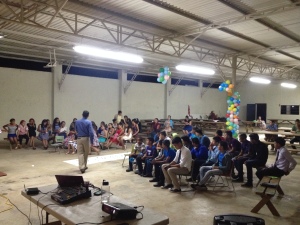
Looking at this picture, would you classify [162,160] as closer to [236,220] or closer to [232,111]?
[236,220]

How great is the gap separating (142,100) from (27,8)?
1048cm

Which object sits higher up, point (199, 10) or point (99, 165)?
point (199, 10)

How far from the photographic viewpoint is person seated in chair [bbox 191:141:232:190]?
16.6ft

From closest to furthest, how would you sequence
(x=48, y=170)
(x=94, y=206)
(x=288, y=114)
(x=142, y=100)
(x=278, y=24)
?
(x=94, y=206) < (x=48, y=170) < (x=278, y=24) < (x=142, y=100) < (x=288, y=114)

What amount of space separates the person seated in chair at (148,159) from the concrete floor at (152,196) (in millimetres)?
191

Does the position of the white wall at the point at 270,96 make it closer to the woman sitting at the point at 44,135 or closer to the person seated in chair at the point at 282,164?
the person seated in chair at the point at 282,164

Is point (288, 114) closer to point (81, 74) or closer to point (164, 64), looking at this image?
point (164, 64)

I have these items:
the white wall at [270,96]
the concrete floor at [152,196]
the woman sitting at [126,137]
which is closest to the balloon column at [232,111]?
the concrete floor at [152,196]

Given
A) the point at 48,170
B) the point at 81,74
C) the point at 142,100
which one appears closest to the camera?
the point at 48,170

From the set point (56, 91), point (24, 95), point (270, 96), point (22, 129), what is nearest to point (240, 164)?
point (22, 129)

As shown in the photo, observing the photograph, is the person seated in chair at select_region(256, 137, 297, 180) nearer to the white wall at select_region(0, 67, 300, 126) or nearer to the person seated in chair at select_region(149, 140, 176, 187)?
the person seated in chair at select_region(149, 140, 176, 187)

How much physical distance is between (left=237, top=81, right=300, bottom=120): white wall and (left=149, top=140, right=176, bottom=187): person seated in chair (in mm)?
16628

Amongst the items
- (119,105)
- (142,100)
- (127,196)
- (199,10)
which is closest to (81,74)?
(119,105)

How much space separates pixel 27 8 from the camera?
19.1ft
